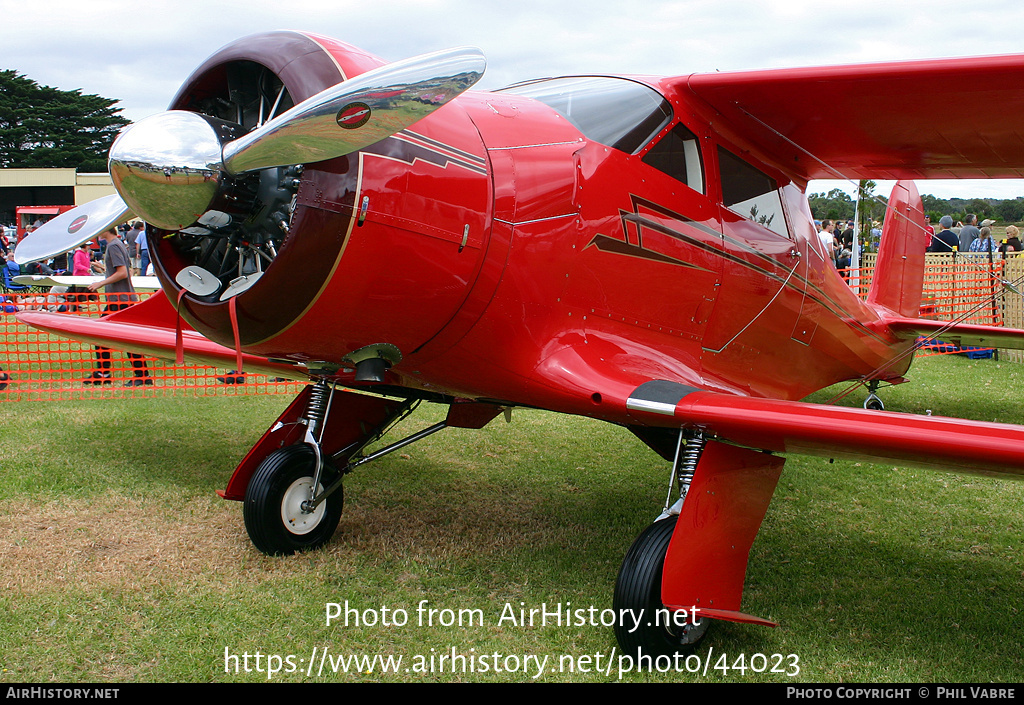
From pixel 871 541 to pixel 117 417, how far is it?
6.53 meters

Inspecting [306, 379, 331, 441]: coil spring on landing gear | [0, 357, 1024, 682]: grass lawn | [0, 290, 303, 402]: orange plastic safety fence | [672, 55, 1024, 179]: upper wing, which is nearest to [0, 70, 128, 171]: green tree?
[0, 290, 303, 402]: orange plastic safety fence

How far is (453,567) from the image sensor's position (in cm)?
406

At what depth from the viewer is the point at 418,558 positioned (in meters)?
4.16

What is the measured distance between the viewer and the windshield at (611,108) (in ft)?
11.9

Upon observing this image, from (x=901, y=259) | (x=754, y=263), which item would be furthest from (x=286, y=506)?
(x=901, y=259)

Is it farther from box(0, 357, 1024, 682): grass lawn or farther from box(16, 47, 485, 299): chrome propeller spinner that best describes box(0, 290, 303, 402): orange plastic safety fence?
box(16, 47, 485, 299): chrome propeller spinner

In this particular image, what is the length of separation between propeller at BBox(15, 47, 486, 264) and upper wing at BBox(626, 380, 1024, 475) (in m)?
1.53

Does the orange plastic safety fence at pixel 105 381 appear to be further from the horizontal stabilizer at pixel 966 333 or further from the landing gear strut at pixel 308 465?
the horizontal stabilizer at pixel 966 333

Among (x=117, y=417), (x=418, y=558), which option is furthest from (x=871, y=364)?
(x=117, y=417)

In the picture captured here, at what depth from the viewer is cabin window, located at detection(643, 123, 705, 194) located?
3.77 m

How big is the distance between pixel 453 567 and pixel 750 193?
2.69 m

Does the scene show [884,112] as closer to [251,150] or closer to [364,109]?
[364,109]
